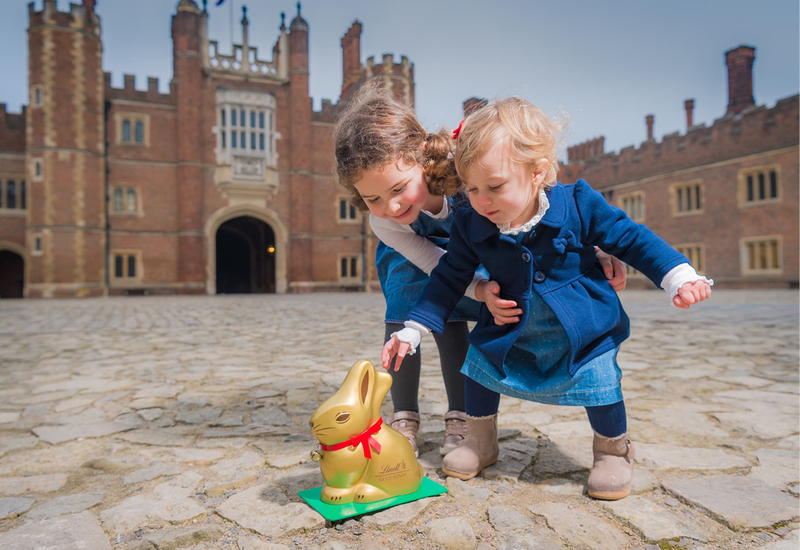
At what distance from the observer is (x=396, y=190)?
1795mm

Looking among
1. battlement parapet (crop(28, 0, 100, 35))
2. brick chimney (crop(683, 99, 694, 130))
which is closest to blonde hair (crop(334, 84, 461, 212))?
battlement parapet (crop(28, 0, 100, 35))

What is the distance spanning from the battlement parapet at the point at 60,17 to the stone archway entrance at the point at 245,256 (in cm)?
982

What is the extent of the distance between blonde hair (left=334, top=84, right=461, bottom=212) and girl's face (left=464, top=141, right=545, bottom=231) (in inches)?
10.3

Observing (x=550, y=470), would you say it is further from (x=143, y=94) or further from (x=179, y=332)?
(x=143, y=94)

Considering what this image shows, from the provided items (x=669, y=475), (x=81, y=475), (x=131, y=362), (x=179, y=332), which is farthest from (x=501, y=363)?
(x=179, y=332)

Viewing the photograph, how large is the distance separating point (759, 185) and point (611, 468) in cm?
2186

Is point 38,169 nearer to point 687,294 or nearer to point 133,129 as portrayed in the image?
point 133,129

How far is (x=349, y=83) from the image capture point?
23.0 m

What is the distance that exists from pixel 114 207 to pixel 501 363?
2094cm

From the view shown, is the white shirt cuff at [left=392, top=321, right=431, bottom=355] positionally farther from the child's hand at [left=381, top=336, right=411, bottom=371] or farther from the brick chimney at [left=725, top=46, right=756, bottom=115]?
the brick chimney at [left=725, top=46, right=756, bottom=115]

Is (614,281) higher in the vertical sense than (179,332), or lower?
higher

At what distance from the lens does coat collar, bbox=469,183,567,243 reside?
5.43ft

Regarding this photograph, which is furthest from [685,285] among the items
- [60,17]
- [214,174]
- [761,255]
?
[60,17]

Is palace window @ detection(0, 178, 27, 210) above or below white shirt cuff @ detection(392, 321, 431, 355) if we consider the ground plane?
above
